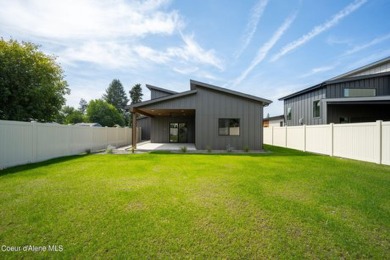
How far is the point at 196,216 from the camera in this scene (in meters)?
3.21

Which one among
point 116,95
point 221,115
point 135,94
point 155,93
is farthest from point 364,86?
point 116,95

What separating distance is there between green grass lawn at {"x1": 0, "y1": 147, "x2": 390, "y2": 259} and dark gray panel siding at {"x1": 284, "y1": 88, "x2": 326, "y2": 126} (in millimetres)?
10413

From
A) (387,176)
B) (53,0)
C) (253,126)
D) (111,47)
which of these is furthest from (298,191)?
(111,47)

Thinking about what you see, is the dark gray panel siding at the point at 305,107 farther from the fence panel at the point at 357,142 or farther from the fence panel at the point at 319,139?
the fence panel at the point at 357,142

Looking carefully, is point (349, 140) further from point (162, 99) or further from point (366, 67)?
point (366, 67)

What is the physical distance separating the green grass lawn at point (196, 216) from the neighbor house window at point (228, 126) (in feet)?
23.8

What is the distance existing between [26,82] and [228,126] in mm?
14775

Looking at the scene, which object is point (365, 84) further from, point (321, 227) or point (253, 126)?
point (321, 227)

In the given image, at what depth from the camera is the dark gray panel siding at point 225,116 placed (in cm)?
1260

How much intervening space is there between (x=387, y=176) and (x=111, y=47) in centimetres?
1345

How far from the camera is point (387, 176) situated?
577 centimetres

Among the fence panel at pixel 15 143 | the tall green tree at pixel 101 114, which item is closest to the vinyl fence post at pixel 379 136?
the fence panel at pixel 15 143

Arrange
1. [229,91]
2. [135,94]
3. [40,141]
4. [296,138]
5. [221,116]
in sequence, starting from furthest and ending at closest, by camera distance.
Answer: [135,94] < [296,138] < [221,116] < [229,91] < [40,141]

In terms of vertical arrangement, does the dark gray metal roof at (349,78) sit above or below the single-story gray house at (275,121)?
above
